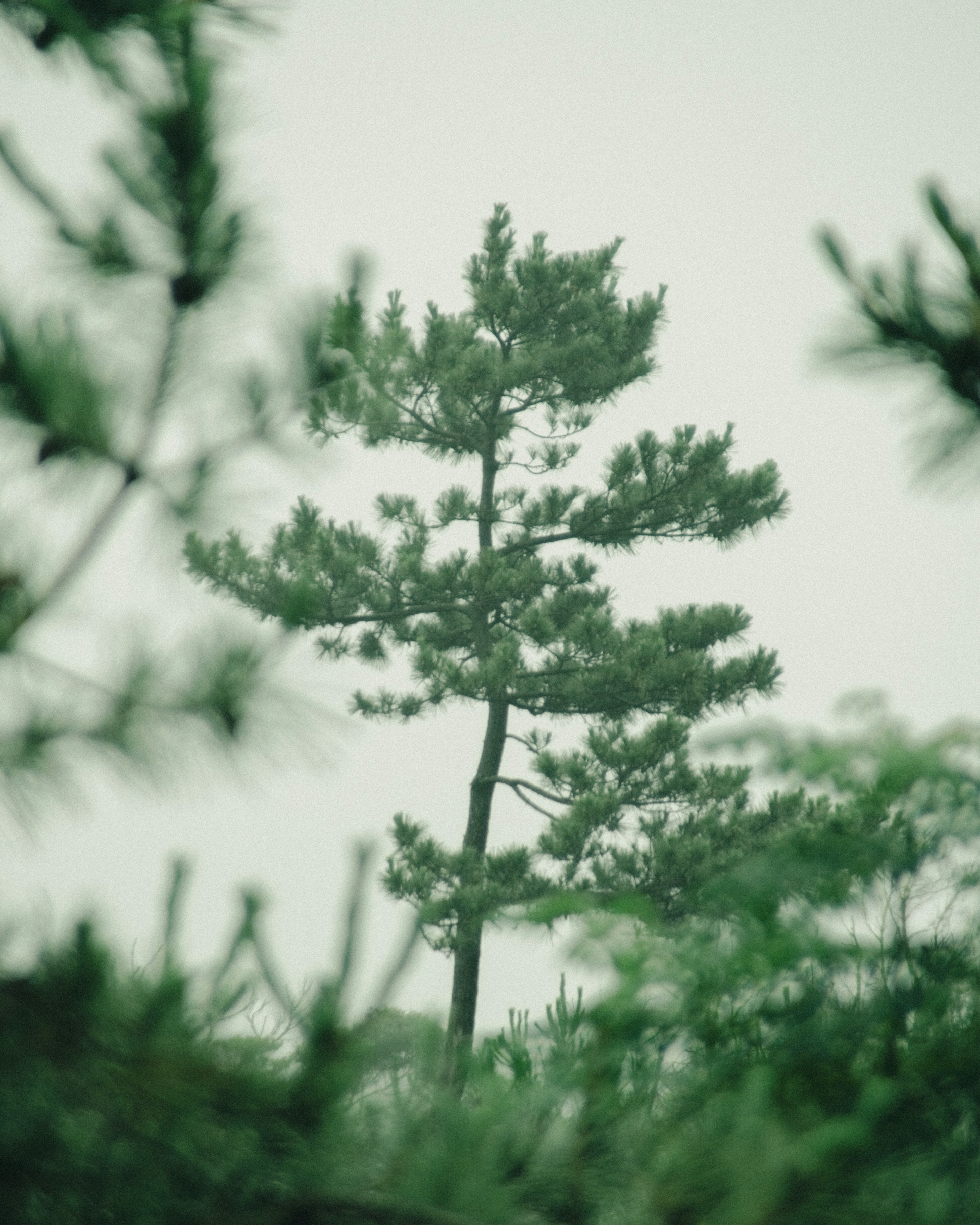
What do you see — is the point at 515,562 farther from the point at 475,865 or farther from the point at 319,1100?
the point at 319,1100

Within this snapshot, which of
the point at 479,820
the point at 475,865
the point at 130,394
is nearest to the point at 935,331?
the point at 130,394

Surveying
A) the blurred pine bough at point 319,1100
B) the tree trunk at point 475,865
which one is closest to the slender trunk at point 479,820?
the tree trunk at point 475,865

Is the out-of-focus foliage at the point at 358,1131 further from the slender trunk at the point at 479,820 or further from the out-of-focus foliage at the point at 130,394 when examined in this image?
the slender trunk at the point at 479,820

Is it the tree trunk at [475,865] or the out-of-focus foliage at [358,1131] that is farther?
the tree trunk at [475,865]

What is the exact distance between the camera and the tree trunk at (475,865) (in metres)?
8.66

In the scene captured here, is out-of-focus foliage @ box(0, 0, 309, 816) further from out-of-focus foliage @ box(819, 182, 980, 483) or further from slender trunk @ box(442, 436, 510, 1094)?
slender trunk @ box(442, 436, 510, 1094)

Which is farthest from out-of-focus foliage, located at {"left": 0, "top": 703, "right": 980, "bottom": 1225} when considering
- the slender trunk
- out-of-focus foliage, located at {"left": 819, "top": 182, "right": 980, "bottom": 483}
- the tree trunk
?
the slender trunk

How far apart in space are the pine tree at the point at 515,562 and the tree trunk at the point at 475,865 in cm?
2

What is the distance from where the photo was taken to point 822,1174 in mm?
1146

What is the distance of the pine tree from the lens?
912 centimetres

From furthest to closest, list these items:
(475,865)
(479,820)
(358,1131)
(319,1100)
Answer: (479,820) < (475,865) < (358,1131) < (319,1100)

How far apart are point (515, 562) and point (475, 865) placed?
3815mm

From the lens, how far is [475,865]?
29.2 feet

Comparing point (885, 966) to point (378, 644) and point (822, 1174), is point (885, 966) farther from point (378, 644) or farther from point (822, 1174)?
point (378, 644)
